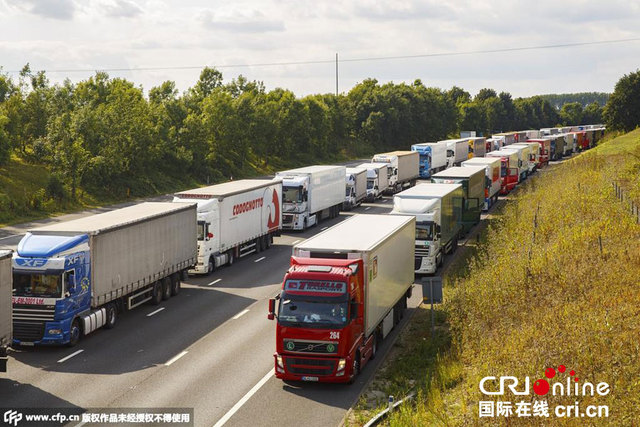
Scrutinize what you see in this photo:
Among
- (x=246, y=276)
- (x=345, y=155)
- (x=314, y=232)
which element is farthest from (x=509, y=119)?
(x=246, y=276)

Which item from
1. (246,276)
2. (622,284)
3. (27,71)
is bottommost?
(246,276)

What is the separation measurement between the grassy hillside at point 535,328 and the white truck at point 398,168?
36.1 m

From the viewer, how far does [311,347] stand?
1981 cm

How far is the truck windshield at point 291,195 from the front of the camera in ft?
160

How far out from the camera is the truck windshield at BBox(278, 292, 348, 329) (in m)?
19.7

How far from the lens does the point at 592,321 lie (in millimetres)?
19641

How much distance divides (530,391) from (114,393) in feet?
33.7

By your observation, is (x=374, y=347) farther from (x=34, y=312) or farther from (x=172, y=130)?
(x=172, y=130)

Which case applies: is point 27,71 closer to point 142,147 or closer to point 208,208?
point 142,147

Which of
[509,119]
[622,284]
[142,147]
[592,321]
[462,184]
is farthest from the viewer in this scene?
[509,119]

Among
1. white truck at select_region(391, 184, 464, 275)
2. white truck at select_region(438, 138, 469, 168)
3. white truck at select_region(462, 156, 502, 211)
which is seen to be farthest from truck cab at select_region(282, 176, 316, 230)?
white truck at select_region(438, 138, 469, 168)

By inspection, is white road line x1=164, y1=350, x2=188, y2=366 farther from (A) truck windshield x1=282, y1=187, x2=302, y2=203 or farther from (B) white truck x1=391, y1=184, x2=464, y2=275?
(A) truck windshield x1=282, y1=187, x2=302, y2=203

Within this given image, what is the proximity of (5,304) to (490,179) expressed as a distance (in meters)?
43.4

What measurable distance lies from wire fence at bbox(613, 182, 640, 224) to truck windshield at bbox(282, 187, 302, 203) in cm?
1831
